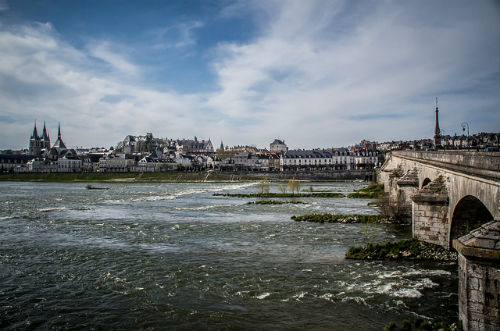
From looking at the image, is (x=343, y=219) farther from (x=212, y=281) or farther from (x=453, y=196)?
(x=212, y=281)

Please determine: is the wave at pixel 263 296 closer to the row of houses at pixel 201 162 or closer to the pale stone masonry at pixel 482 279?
the pale stone masonry at pixel 482 279

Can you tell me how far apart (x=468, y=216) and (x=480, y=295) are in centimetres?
984

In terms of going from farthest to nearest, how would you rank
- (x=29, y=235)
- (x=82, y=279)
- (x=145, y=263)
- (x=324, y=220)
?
1. (x=324, y=220)
2. (x=29, y=235)
3. (x=145, y=263)
4. (x=82, y=279)

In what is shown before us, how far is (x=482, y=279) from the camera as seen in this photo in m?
8.97

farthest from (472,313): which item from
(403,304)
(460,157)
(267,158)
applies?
(267,158)

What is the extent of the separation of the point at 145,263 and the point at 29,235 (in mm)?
12787

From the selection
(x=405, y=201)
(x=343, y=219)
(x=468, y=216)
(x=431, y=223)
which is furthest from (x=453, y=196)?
(x=343, y=219)

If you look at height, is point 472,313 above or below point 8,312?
above

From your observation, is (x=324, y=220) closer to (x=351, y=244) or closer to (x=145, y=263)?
(x=351, y=244)

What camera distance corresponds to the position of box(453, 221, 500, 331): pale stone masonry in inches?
345

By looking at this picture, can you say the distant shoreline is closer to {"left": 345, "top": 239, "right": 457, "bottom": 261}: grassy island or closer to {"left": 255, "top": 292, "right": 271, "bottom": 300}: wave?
{"left": 345, "top": 239, "right": 457, "bottom": 261}: grassy island

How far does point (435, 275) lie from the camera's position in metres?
16.1

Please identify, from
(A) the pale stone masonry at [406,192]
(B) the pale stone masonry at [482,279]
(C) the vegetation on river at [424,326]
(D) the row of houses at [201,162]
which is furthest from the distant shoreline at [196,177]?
(B) the pale stone masonry at [482,279]

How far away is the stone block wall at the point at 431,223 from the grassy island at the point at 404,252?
0.44 metres
